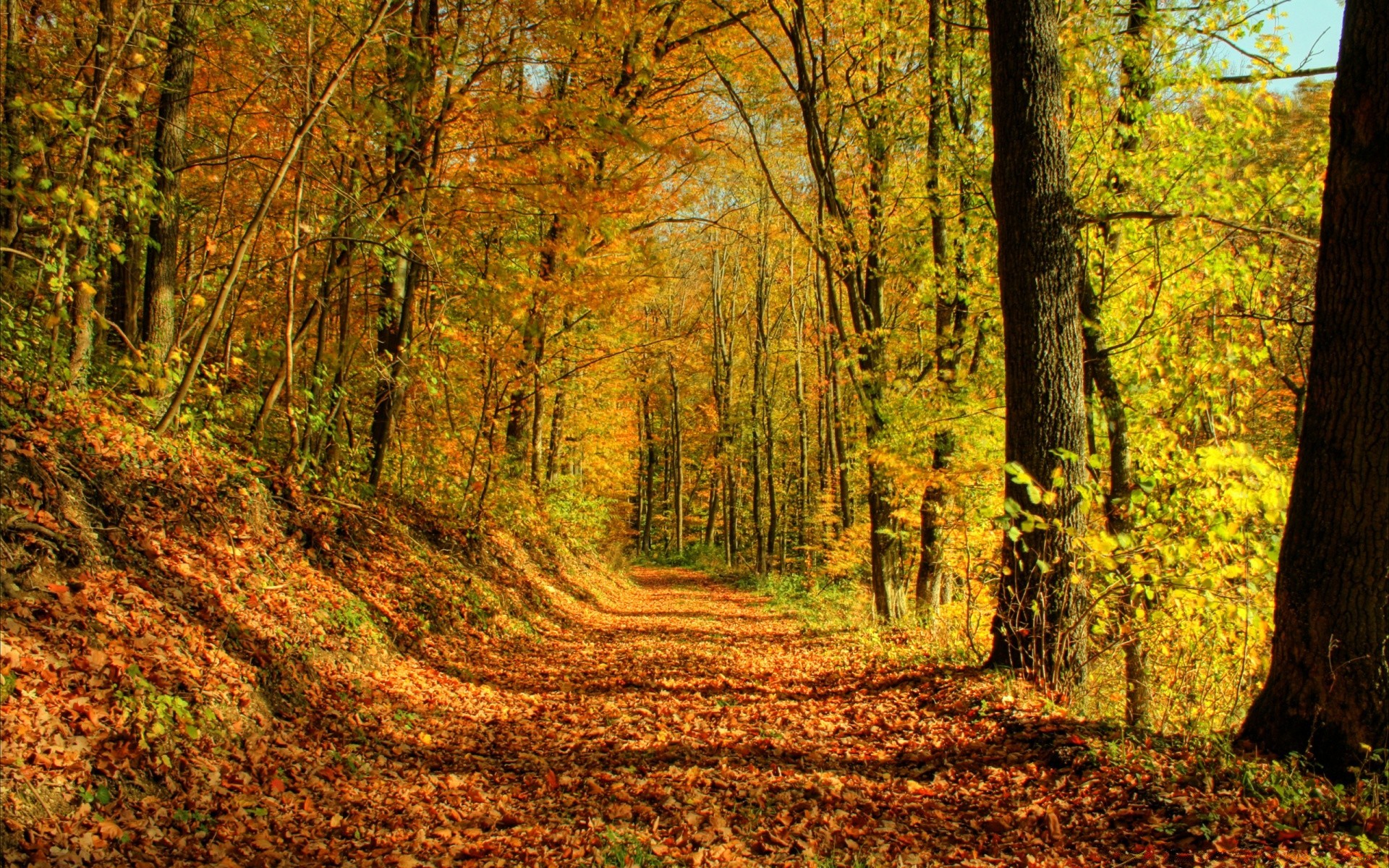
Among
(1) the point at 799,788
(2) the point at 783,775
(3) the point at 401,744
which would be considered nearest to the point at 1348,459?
(1) the point at 799,788

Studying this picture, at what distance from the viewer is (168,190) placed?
6.16 m

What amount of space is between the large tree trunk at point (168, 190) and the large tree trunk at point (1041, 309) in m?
6.79

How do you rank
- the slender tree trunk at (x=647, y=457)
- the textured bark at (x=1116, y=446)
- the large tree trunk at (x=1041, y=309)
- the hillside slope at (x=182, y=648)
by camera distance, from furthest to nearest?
1. the slender tree trunk at (x=647, y=457)
2. the textured bark at (x=1116, y=446)
3. the large tree trunk at (x=1041, y=309)
4. the hillside slope at (x=182, y=648)

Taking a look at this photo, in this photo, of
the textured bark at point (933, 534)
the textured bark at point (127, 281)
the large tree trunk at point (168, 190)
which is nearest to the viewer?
the textured bark at point (127, 281)

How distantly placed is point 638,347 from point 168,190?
5889 millimetres

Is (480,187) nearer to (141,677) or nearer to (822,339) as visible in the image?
(141,677)

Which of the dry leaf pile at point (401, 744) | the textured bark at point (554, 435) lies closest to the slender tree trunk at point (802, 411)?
the textured bark at point (554, 435)

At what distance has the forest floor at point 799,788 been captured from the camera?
11.1 ft

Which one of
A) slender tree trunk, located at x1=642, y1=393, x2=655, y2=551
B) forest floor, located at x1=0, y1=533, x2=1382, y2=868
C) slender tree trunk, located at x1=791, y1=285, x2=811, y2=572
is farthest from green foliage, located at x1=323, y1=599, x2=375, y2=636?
slender tree trunk, located at x1=642, y1=393, x2=655, y2=551

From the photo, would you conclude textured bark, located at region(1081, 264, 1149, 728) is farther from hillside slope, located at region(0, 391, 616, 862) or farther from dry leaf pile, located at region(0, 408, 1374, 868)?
hillside slope, located at region(0, 391, 616, 862)

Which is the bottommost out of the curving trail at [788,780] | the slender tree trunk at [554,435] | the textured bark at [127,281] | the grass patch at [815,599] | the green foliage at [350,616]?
the grass patch at [815,599]

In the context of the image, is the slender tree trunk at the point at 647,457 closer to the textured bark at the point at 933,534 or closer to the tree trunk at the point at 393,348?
the textured bark at the point at 933,534

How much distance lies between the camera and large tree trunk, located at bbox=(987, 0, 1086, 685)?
5.26 m

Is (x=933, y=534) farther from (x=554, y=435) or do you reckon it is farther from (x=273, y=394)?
(x=554, y=435)
